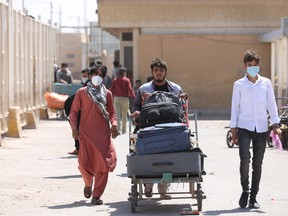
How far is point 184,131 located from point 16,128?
43.4ft

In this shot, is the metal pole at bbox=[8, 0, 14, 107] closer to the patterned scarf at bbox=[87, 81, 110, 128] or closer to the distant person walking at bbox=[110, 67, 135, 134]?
the distant person walking at bbox=[110, 67, 135, 134]

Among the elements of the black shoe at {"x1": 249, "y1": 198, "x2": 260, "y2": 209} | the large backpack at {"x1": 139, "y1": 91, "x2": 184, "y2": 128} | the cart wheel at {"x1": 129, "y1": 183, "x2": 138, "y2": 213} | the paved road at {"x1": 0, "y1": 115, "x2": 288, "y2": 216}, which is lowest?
the paved road at {"x1": 0, "y1": 115, "x2": 288, "y2": 216}

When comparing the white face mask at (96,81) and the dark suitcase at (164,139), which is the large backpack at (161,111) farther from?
the white face mask at (96,81)

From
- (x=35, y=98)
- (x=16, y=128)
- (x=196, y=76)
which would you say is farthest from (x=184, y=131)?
(x=196, y=76)

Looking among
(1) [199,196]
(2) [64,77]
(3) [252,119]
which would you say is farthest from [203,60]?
(1) [199,196]

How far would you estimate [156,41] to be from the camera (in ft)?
116

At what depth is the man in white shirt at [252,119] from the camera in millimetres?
10961

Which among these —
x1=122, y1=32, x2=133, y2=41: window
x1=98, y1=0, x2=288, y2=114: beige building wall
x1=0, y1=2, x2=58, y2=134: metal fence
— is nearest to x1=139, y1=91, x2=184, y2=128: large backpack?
x1=0, y1=2, x2=58, y2=134: metal fence

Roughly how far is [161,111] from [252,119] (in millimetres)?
1141

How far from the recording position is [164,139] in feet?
34.6

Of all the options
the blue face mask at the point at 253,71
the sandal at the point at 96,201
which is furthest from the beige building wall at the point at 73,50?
the blue face mask at the point at 253,71

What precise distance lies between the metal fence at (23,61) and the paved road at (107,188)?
2589 millimetres

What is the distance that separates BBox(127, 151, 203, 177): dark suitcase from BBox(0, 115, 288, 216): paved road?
0.52m

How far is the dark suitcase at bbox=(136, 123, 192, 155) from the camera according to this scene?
1051 cm
